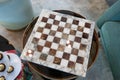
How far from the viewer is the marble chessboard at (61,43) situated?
1.14 m

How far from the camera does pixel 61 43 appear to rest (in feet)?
3.97

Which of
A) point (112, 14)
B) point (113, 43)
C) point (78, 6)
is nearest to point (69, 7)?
point (78, 6)

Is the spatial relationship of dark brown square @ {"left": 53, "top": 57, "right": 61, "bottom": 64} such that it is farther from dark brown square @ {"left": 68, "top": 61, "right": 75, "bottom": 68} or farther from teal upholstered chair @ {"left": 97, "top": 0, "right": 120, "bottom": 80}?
teal upholstered chair @ {"left": 97, "top": 0, "right": 120, "bottom": 80}

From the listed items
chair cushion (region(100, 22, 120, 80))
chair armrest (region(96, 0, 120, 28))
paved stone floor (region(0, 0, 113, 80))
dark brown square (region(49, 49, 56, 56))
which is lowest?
paved stone floor (region(0, 0, 113, 80))

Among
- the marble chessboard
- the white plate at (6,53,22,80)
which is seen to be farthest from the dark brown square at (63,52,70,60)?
the white plate at (6,53,22,80)

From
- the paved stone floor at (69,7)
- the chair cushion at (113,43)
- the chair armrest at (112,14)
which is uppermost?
the chair armrest at (112,14)

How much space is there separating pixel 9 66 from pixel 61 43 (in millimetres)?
365

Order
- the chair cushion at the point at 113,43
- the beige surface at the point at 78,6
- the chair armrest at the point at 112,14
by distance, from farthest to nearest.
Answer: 1. the beige surface at the point at 78,6
2. the chair armrest at the point at 112,14
3. the chair cushion at the point at 113,43

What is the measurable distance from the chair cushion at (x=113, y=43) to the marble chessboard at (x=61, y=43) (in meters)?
0.18

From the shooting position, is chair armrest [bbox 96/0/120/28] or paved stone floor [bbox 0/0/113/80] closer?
chair armrest [bbox 96/0/120/28]

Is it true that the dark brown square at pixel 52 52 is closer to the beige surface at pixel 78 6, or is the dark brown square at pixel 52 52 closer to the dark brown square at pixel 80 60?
the dark brown square at pixel 80 60

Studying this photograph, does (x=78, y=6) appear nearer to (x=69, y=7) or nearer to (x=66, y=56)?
(x=69, y=7)

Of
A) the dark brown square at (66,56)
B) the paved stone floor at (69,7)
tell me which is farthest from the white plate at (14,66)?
the paved stone floor at (69,7)

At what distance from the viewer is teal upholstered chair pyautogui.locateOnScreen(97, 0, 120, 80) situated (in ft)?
4.23
